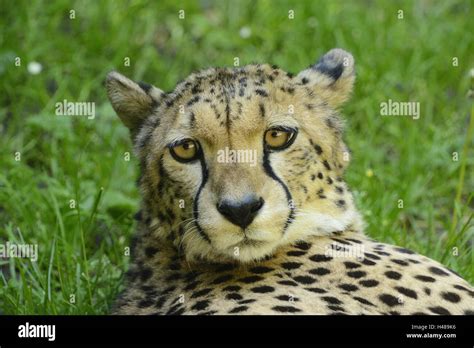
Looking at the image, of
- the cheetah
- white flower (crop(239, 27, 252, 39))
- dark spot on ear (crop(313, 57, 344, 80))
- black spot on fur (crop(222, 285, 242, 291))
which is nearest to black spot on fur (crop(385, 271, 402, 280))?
the cheetah

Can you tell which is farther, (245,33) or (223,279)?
(245,33)

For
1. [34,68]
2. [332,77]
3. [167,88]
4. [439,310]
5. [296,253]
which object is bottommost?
[439,310]

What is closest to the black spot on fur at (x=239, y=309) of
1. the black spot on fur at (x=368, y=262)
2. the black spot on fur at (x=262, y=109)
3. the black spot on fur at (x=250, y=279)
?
the black spot on fur at (x=250, y=279)

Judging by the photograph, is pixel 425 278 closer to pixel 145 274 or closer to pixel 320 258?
pixel 320 258

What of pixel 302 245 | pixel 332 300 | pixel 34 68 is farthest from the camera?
pixel 34 68

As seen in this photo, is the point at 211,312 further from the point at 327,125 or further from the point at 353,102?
the point at 353,102

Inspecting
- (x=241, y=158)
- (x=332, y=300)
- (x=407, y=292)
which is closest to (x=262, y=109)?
(x=241, y=158)

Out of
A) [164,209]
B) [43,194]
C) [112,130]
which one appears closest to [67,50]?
[112,130]

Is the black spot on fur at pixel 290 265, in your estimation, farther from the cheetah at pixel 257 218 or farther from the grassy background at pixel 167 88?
the grassy background at pixel 167 88
